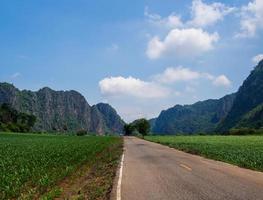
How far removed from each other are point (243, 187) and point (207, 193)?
1.96 metres

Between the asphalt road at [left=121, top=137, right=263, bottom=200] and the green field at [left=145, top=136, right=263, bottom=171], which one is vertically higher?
the green field at [left=145, top=136, right=263, bottom=171]

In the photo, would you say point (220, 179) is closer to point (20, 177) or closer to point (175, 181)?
point (175, 181)

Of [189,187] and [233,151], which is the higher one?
[233,151]

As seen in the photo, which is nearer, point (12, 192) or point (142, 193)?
point (142, 193)

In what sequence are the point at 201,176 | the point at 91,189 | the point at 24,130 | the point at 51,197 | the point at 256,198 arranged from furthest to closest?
the point at 24,130, the point at 201,176, the point at 91,189, the point at 51,197, the point at 256,198

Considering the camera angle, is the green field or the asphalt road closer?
the asphalt road

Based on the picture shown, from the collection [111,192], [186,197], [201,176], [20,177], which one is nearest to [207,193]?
[186,197]

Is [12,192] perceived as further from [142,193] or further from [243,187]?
[243,187]

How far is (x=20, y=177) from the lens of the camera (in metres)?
Result: 18.6

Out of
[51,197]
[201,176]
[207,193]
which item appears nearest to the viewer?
[207,193]

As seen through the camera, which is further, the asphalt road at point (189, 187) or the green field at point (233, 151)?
the green field at point (233, 151)

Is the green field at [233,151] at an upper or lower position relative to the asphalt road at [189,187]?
upper

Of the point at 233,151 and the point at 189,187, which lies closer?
the point at 189,187

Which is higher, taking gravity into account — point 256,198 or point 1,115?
point 1,115
